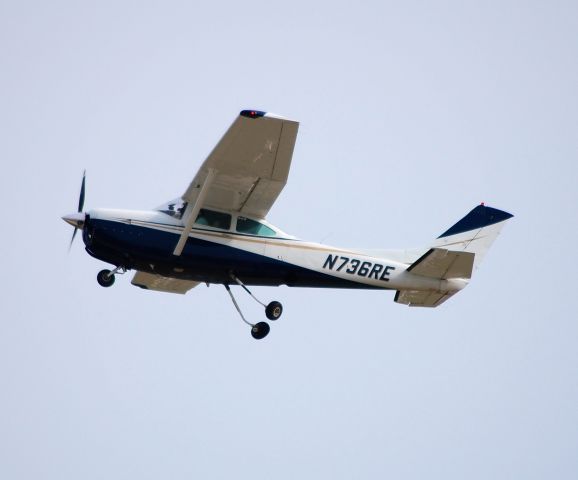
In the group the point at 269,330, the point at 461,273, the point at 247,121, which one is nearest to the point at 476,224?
the point at 461,273

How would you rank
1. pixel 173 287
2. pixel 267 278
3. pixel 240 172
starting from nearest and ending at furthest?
1. pixel 240 172
2. pixel 267 278
3. pixel 173 287

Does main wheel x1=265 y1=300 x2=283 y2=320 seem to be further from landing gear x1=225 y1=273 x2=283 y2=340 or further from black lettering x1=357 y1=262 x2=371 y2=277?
black lettering x1=357 y1=262 x2=371 y2=277

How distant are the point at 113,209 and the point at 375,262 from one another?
4828 millimetres

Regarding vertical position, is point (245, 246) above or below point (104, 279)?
above

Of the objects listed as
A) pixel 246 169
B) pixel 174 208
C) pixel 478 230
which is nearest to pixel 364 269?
pixel 478 230

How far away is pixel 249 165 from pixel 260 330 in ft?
10.1

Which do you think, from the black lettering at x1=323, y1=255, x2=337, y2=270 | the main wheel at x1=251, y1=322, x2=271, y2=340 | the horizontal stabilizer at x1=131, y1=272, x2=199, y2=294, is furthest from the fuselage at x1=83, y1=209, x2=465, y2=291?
the horizontal stabilizer at x1=131, y1=272, x2=199, y2=294

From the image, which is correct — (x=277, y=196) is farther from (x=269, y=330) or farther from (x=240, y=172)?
(x=269, y=330)

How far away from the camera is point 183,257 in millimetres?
18719

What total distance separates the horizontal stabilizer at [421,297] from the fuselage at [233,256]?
0.16 metres

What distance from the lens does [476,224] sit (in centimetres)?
2091

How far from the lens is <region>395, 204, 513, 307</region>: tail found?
63.8 ft

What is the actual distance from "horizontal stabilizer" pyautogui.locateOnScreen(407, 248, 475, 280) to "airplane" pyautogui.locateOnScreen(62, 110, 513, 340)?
17 millimetres

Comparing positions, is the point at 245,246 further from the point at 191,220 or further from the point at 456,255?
the point at 456,255
